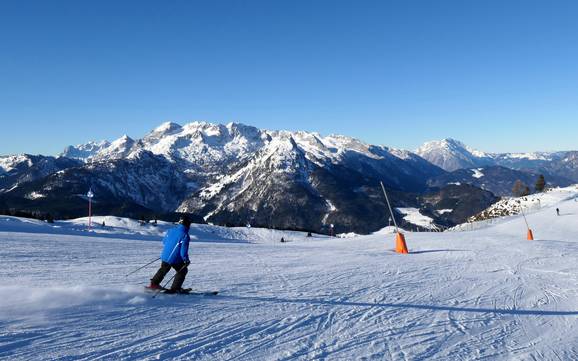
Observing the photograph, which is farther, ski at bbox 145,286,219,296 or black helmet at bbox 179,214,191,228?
ski at bbox 145,286,219,296

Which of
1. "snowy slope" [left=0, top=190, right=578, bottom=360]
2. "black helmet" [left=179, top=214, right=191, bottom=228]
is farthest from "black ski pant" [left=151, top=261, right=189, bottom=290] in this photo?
"black helmet" [left=179, top=214, right=191, bottom=228]

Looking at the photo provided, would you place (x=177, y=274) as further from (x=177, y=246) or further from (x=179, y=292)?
(x=177, y=246)

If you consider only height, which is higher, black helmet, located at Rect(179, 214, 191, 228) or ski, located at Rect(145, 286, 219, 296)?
black helmet, located at Rect(179, 214, 191, 228)

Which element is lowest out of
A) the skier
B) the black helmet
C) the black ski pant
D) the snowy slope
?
the snowy slope

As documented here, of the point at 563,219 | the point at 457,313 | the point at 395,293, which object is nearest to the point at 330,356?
the point at 457,313

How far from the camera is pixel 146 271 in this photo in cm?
1541

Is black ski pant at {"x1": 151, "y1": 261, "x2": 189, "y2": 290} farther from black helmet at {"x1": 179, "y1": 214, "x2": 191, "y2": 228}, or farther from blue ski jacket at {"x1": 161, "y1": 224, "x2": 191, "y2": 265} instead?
black helmet at {"x1": 179, "y1": 214, "x2": 191, "y2": 228}

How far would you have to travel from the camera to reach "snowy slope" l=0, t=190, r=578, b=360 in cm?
770

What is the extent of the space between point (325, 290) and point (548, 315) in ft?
18.5

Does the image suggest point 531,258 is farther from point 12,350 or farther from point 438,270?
point 12,350

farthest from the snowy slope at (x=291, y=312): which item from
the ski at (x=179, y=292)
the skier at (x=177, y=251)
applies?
the skier at (x=177, y=251)

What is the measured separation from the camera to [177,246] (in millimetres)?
10930

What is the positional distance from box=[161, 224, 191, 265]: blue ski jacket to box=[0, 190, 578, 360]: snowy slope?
0.91m

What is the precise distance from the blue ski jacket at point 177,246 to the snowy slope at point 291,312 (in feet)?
3.00
